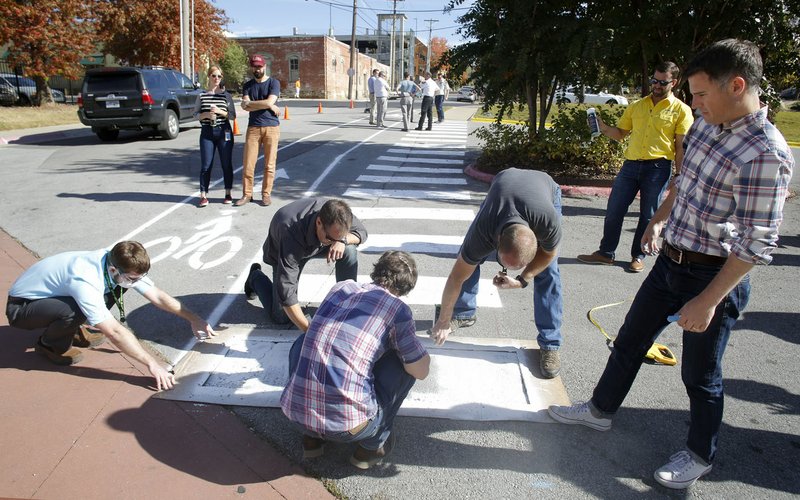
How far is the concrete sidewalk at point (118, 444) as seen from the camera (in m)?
2.70

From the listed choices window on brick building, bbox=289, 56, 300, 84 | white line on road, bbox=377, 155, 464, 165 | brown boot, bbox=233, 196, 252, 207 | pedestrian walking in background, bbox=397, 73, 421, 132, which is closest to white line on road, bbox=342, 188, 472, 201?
brown boot, bbox=233, 196, 252, 207

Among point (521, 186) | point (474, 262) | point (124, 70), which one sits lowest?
point (474, 262)

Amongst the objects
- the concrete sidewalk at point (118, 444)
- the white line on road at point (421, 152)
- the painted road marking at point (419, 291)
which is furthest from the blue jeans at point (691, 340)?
the white line on road at point (421, 152)

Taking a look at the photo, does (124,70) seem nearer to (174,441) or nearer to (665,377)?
(174,441)

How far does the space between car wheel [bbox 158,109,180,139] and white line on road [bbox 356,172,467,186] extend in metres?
7.02

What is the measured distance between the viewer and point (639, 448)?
3082mm

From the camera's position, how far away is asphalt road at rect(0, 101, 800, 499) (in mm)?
2855

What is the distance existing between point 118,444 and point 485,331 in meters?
2.72

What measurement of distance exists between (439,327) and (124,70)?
13826 millimetres

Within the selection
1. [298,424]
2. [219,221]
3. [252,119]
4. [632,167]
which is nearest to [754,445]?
[298,424]

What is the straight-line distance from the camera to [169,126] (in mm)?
14555

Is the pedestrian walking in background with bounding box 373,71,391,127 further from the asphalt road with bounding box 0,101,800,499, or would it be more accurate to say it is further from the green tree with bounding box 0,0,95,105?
the green tree with bounding box 0,0,95,105

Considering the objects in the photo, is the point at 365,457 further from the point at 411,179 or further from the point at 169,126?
the point at 169,126

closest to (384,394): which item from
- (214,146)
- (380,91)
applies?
(214,146)
